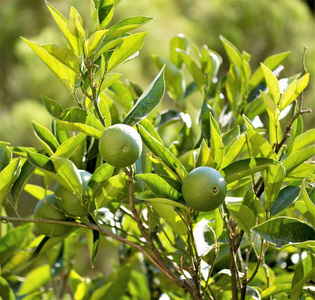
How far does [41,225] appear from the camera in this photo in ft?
1.60

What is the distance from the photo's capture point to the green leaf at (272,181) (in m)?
0.43

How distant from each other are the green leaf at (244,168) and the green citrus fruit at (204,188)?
2cm

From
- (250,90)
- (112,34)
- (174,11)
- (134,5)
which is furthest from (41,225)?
(174,11)

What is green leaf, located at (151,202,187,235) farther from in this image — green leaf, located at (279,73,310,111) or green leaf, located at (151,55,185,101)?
green leaf, located at (151,55,185,101)

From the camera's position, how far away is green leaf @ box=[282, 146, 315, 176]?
0.43 meters

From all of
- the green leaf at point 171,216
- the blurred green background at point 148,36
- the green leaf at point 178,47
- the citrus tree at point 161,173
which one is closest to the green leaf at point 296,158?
the citrus tree at point 161,173

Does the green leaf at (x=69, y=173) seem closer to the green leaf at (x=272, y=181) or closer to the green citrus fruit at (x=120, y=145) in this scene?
the green citrus fruit at (x=120, y=145)

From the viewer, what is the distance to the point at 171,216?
47 cm

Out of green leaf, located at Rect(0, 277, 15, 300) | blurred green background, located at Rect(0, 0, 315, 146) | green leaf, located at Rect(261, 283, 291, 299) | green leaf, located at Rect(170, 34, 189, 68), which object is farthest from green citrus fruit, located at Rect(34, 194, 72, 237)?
blurred green background, located at Rect(0, 0, 315, 146)

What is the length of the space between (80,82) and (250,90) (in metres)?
0.27

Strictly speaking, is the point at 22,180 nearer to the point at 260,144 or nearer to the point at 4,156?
the point at 4,156

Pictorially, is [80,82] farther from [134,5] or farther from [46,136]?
[134,5]

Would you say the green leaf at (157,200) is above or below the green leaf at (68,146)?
below

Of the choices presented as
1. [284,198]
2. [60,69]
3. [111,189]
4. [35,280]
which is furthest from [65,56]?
[35,280]
